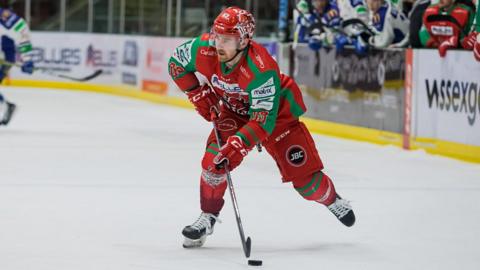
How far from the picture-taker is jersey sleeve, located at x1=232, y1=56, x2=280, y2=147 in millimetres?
4836

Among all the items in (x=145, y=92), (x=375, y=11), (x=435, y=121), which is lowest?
(x=145, y=92)

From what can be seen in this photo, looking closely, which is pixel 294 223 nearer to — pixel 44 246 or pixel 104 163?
pixel 44 246

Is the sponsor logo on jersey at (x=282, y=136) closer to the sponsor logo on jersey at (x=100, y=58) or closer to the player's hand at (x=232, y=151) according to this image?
the player's hand at (x=232, y=151)

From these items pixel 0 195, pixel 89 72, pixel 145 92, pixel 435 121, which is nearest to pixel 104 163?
pixel 0 195

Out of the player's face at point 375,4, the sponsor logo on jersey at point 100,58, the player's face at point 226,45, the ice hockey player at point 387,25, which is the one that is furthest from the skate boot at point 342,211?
the sponsor logo on jersey at point 100,58

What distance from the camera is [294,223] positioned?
19.6 feet

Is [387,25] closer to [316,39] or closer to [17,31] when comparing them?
[316,39]

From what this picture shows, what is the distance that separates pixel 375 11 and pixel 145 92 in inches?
255

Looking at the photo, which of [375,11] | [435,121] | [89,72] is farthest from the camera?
[89,72]

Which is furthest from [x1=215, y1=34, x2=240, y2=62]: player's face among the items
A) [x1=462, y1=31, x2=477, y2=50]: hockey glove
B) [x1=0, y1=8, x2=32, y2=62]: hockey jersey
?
[x1=0, y1=8, x2=32, y2=62]: hockey jersey

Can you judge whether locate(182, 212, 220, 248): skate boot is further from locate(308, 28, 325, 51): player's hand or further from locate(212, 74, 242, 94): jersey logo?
locate(308, 28, 325, 51): player's hand

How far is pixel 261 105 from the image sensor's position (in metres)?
4.88

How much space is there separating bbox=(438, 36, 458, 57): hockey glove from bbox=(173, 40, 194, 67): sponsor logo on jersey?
4.76 m

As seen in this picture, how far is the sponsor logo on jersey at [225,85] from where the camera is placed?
5012mm
